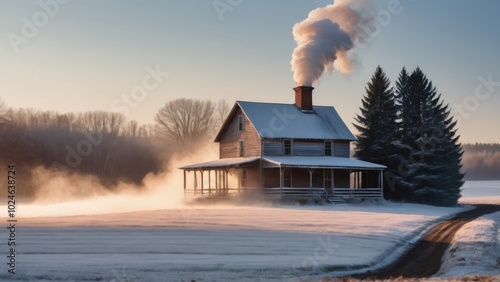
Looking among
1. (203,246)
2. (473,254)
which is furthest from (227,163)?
(473,254)

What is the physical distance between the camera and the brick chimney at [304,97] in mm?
56453

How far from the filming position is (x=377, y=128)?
200 ft

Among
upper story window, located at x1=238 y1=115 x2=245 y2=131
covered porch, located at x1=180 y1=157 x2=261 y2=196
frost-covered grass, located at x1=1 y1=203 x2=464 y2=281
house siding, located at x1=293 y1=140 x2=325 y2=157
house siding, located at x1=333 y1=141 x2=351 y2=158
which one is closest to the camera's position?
frost-covered grass, located at x1=1 y1=203 x2=464 y2=281

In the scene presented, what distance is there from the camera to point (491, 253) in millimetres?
24500

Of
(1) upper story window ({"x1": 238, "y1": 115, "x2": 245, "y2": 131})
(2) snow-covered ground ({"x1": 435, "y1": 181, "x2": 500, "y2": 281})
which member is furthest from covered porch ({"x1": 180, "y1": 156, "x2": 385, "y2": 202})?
(2) snow-covered ground ({"x1": 435, "y1": 181, "x2": 500, "y2": 281})

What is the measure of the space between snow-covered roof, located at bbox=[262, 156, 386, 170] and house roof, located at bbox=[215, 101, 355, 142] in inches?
75.1

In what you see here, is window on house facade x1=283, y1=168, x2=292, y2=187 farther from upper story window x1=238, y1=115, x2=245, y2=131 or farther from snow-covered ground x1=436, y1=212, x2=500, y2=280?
snow-covered ground x1=436, y1=212, x2=500, y2=280

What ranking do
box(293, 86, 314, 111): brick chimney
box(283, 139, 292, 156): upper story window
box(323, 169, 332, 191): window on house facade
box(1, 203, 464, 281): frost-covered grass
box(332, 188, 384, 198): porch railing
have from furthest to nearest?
box(293, 86, 314, 111): brick chimney
box(323, 169, 332, 191): window on house facade
box(283, 139, 292, 156): upper story window
box(332, 188, 384, 198): porch railing
box(1, 203, 464, 281): frost-covered grass

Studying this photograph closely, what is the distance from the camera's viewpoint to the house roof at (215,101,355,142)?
173 feet

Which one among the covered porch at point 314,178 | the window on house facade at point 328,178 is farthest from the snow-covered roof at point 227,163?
the window on house facade at point 328,178

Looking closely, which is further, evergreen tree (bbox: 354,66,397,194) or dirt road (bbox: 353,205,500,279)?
evergreen tree (bbox: 354,66,397,194)

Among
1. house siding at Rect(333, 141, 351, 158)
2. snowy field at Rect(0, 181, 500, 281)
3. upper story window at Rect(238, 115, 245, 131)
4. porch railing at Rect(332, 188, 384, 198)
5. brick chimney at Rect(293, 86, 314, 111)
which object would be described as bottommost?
snowy field at Rect(0, 181, 500, 281)

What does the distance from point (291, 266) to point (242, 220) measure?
41.2 feet

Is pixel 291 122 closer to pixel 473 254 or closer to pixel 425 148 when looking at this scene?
pixel 425 148
